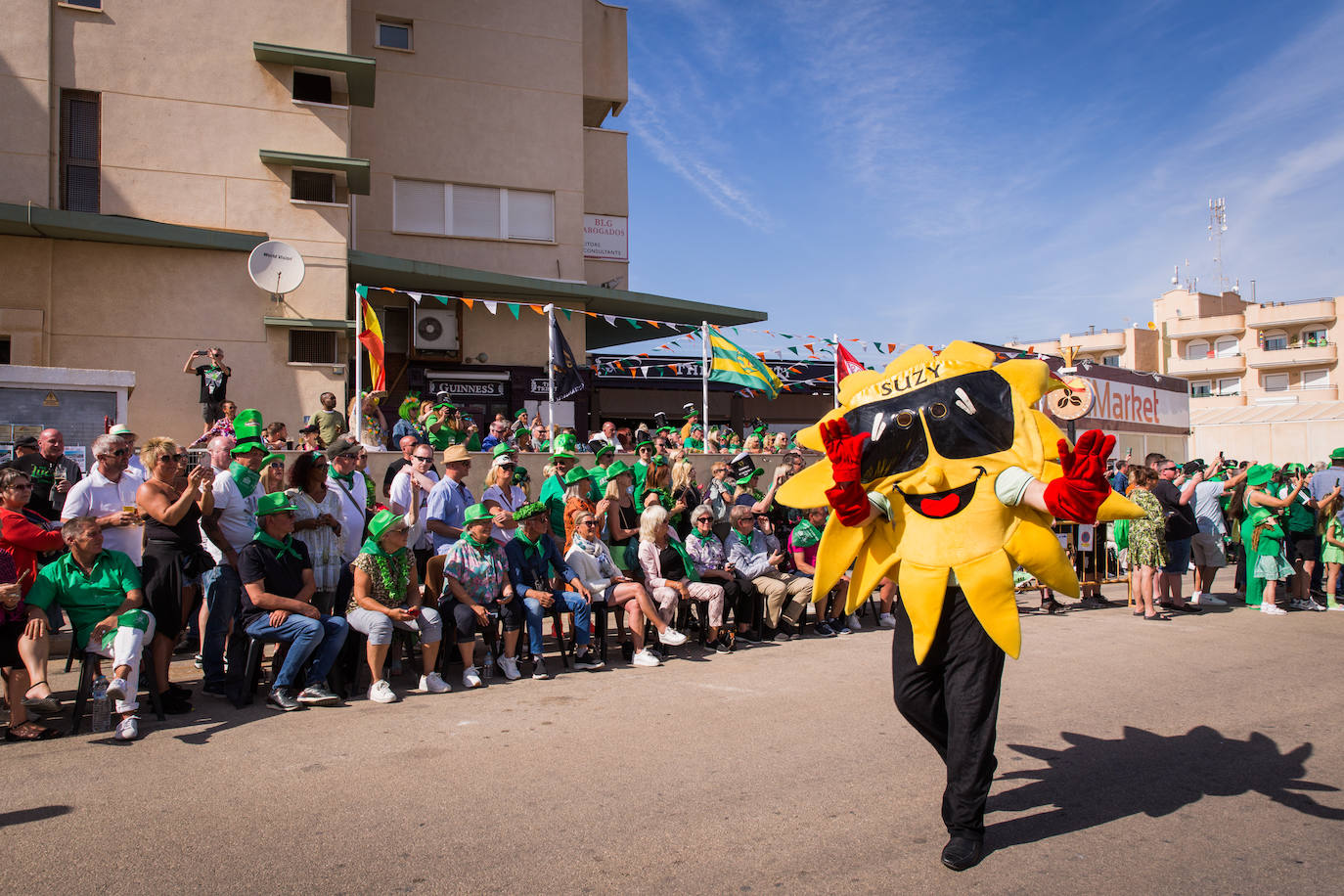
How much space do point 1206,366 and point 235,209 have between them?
68264 millimetres

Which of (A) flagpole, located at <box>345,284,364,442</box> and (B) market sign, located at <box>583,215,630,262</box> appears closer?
(A) flagpole, located at <box>345,284,364,442</box>

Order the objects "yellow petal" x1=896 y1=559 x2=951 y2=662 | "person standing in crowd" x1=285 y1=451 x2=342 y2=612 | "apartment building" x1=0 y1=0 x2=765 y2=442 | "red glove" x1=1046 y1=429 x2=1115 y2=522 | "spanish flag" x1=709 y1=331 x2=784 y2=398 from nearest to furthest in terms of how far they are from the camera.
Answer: "red glove" x1=1046 y1=429 x2=1115 y2=522 < "yellow petal" x1=896 y1=559 x2=951 y2=662 < "person standing in crowd" x1=285 y1=451 x2=342 y2=612 < "apartment building" x1=0 y1=0 x2=765 y2=442 < "spanish flag" x1=709 y1=331 x2=784 y2=398

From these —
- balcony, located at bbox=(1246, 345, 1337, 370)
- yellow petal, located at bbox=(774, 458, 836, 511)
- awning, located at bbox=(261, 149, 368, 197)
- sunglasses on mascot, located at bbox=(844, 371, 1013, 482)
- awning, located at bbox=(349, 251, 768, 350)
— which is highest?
balcony, located at bbox=(1246, 345, 1337, 370)

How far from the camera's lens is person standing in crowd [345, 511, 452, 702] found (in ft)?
21.5

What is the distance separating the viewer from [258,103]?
14.8 metres

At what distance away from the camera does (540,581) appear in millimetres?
7852

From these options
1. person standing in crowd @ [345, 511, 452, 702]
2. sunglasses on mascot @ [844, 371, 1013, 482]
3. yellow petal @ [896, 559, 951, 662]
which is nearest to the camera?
yellow petal @ [896, 559, 951, 662]

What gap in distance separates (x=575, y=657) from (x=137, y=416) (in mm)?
10013

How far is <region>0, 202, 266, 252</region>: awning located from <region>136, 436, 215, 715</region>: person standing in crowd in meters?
8.83

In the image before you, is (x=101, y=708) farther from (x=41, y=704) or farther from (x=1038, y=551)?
(x=1038, y=551)

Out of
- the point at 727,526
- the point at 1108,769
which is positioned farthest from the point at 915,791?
the point at 727,526

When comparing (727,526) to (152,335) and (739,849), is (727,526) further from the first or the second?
(152,335)

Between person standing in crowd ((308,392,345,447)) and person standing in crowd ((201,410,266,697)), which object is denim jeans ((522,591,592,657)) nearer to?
person standing in crowd ((201,410,266,697))

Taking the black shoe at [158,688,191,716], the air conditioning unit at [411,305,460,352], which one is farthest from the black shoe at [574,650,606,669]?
the air conditioning unit at [411,305,460,352]
